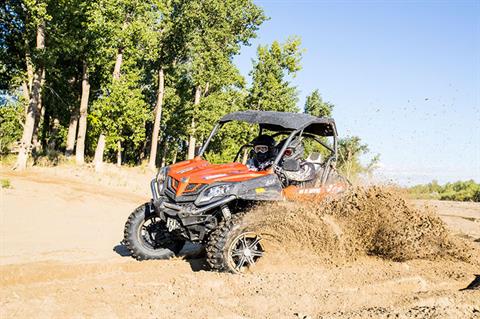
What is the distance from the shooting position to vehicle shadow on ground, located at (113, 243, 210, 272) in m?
6.63

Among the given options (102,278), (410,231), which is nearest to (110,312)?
(102,278)

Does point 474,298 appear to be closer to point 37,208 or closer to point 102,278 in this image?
point 102,278

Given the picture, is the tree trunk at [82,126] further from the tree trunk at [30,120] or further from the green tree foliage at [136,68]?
the tree trunk at [30,120]

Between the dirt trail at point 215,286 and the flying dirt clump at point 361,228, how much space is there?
116mm

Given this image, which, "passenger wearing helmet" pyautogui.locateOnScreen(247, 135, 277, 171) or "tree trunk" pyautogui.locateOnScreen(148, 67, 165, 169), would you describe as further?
"tree trunk" pyautogui.locateOnScreen(148, 67, 165, 169)

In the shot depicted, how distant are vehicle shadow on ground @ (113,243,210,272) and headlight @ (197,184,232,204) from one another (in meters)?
1.10

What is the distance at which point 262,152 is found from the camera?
7.74 m

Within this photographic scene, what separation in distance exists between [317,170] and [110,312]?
4.54 metres

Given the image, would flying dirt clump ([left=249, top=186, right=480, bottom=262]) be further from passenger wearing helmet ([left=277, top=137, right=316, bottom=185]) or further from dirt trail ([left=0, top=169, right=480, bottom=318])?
passenger wearing helmet ([left=277, top=137, right=316, bottom=185])

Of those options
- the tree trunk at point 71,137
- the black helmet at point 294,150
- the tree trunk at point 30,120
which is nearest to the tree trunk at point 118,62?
the tree trunk at point 30,120

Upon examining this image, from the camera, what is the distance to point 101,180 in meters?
20.6

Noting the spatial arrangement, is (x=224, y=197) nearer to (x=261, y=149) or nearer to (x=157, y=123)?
(x=261, y=149)

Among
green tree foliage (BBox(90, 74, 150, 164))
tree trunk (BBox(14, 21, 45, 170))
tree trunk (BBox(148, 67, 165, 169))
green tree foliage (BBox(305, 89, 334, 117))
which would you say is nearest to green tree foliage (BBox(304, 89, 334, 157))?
green tree foliage (BBox(305, 89, 334, 117))

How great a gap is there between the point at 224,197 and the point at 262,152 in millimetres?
1829
